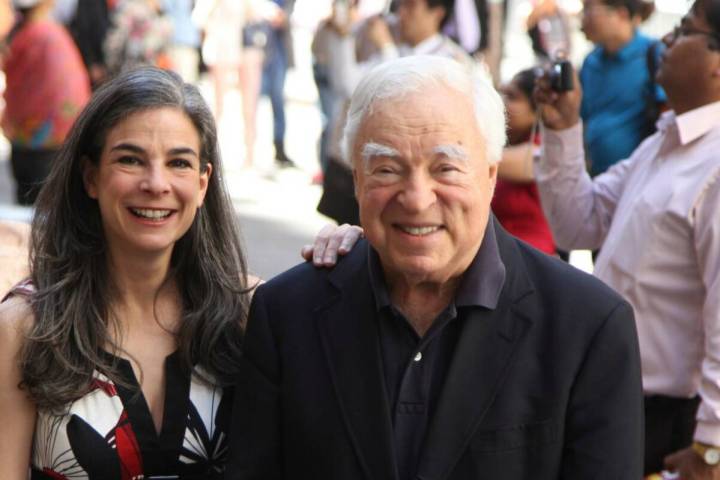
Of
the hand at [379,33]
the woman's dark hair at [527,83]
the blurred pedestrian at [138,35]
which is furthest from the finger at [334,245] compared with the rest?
the blurred pedestrian at [138,35]

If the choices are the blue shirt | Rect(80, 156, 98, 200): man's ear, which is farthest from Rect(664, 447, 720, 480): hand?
the blue shirt

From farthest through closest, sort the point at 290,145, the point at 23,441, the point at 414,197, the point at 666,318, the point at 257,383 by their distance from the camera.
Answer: the point at 290,145 → the point at 666,318 → the point at 23,441 → the point at 257,383 → the point at 414,197

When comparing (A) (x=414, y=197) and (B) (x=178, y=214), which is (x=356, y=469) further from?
(B) (x=178, y=214)

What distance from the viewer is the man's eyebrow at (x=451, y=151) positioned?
2830mm

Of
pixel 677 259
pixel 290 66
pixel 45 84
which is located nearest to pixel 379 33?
pixel 45 84

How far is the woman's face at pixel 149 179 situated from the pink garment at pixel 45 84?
5.50m

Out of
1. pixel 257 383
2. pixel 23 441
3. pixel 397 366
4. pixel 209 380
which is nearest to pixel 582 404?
pixel 397 366

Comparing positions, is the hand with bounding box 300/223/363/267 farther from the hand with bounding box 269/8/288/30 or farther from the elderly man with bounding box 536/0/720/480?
the hand with bounding box 269/8/288/30

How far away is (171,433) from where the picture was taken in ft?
11.6

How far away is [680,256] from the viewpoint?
4.23m

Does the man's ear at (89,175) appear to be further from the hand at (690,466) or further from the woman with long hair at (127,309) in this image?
the hand at (690,466)

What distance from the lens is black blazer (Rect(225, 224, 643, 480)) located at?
2.88m

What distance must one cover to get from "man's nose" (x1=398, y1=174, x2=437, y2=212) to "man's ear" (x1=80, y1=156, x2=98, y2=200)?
44.5 inches

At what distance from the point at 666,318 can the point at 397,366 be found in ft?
5.13
